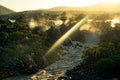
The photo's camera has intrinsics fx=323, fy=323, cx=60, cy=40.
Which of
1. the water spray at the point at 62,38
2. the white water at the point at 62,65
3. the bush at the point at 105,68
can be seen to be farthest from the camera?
the water spray at the point at 62,38

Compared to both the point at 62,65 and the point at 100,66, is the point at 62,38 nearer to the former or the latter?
the point at 62,65

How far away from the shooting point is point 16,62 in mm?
43750

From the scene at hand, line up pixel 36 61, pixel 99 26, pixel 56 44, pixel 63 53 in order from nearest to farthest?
1. pixel 36 61
2. pixel 63 53
3. pixel 56 44
4. pixel 99 26

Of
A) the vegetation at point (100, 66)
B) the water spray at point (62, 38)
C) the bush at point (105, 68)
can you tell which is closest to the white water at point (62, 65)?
the water spray at point (62, 38)

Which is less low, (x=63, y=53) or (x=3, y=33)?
(x=3, y=33)

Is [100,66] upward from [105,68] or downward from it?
upward

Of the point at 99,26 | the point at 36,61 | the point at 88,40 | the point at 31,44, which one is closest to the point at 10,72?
the point at 36,61

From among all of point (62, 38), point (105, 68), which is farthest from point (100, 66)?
point (62, 38)

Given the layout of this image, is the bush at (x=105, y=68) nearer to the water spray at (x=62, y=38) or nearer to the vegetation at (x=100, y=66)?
the vegetation at (x=100, y=66)

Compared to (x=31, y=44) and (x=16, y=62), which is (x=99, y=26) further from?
(x=16, y=62)

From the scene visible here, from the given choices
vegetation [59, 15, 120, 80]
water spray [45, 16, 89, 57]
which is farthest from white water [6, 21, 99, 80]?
vegetation [59, 15, 120, 80]

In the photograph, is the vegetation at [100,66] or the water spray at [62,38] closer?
the vegetation at [100,66]

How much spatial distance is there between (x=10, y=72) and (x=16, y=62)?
2.56 meters

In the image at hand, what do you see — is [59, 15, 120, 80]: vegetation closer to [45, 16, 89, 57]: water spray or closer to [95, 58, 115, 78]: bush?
[95, 58, 115, 78]: bush
